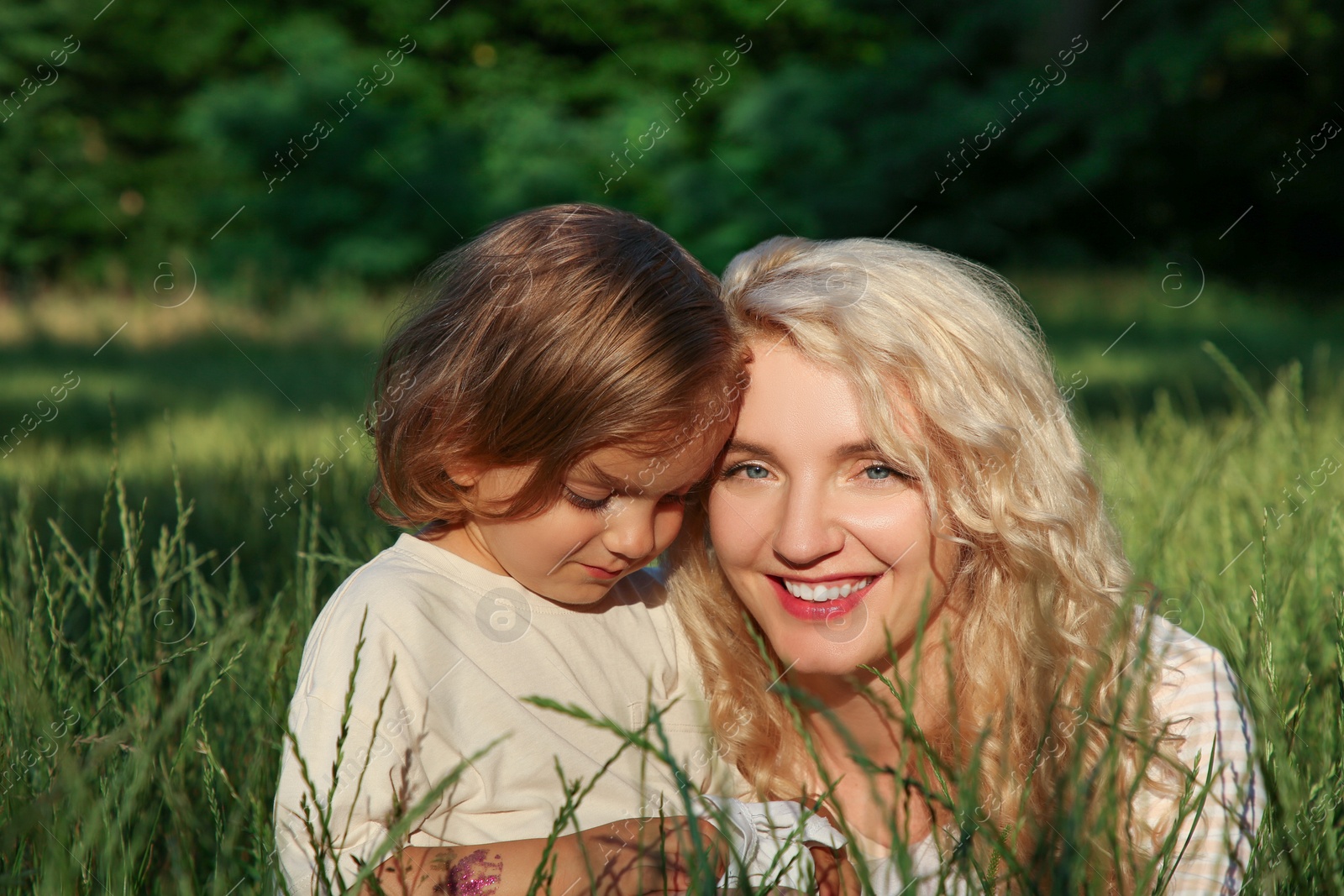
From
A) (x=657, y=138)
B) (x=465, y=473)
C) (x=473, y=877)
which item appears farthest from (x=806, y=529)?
(x=657, y=138)

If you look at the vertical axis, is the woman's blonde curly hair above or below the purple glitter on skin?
above

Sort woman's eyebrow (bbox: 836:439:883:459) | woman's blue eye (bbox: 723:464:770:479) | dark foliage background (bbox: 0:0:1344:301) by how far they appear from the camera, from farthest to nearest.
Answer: dark foliage background (bbox: 0:0:1344:301) < woman's blue eye (bbox: 723:464:770:479) < woman's eyebrow (bbox: 836:439:883:459)

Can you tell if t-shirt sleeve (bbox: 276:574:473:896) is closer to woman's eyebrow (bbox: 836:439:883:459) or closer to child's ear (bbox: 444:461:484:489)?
child's ear (bbox: 444:461:484:489)

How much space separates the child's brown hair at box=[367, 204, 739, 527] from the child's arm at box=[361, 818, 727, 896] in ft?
1.68

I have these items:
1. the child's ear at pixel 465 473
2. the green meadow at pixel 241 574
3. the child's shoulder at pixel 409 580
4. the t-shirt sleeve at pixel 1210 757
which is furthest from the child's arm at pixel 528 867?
the t-shirt sleeve at pixel 1210 757

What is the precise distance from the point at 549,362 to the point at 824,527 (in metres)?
0.51

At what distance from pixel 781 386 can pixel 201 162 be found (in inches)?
783

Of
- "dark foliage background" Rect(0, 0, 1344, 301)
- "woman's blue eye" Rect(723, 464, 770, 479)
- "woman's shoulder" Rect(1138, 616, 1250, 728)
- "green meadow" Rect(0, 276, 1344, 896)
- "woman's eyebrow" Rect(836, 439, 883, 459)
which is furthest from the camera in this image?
"dark foliage background" Rect(0, 0, 1344, 301)

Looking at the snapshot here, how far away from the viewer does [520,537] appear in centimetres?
171

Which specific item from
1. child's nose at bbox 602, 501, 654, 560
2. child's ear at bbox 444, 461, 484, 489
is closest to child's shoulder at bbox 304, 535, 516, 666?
child's ear at bbox 444, 461, 484, 489

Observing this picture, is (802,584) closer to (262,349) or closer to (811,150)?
(262,349)

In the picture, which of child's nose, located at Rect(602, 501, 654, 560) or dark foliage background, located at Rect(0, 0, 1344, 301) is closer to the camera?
child's nose, located at Rect(602, 501, 654, 560)

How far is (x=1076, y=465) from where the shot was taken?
1.85 meters

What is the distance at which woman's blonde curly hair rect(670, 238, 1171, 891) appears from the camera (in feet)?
5.63
